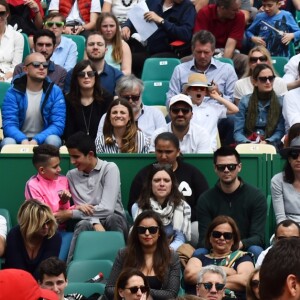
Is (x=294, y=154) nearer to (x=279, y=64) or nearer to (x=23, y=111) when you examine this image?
(x=23, y=111)

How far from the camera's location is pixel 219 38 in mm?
14961

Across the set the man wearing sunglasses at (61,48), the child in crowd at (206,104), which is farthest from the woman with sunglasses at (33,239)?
the man wearing sunglasses at (61,48)

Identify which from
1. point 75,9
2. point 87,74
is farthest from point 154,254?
point 75,9

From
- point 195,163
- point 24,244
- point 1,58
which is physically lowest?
point 24,244

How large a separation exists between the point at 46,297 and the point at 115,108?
7.17 meters

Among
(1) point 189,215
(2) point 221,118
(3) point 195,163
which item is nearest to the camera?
(1) point 189,215

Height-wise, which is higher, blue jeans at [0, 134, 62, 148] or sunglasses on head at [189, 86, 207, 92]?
sunglasses on head at [189, 86, 207, 92]

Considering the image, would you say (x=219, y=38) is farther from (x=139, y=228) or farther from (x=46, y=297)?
(x=46, y=297)

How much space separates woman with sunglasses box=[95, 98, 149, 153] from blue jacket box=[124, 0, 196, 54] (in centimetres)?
355

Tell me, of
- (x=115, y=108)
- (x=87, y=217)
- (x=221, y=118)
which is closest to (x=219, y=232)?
(x=87, y=217)

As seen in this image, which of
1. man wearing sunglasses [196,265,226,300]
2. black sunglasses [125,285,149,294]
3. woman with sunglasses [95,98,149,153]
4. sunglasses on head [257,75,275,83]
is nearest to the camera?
black sunglasses [125,285,149,294]

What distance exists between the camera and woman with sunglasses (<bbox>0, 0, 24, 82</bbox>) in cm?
1445

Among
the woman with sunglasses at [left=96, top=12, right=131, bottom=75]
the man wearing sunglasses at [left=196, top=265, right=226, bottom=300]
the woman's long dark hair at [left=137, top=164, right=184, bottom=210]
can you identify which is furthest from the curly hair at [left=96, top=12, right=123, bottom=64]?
the man wearing sunglasses at [left=196, top=265, right=226, bottom=300]

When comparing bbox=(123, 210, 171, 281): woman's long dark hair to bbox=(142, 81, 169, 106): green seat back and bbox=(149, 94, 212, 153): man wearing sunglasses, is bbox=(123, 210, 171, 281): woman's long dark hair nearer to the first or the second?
bbox=(149, 94, 212, 153): man wearing sunglasses
